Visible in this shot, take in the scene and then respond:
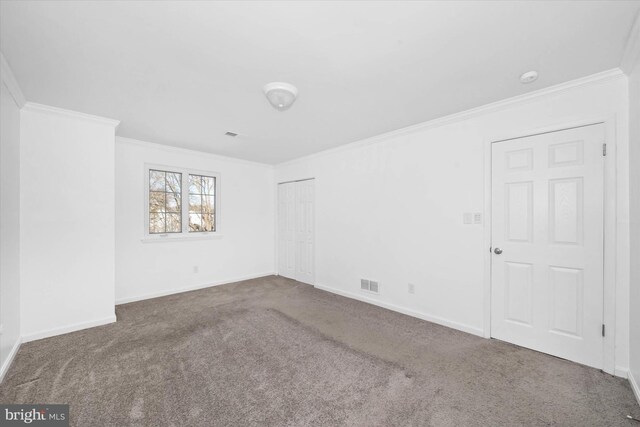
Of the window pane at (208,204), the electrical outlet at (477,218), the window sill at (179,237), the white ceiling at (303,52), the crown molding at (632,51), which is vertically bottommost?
the window sill at (179,237)

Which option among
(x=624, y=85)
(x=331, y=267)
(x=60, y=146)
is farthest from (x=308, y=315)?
(x=624, y=85)

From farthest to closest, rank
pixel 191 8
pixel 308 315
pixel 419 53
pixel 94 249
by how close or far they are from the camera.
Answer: pixel 308 315, pixel 94 249, pixel 419 53, pixel 191 8

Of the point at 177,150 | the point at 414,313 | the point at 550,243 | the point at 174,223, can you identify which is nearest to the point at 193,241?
the point at 174,223

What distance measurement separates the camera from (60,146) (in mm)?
3020

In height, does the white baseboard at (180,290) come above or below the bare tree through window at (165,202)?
below

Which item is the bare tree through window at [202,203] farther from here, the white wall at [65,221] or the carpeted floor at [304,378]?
the carpeted floor at [304,378]

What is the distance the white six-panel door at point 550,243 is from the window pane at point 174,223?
4688 mm

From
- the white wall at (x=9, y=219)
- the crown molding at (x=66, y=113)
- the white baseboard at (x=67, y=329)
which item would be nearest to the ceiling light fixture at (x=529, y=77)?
the white wall at (x=9, y=219)

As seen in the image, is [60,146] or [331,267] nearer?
[60,146]

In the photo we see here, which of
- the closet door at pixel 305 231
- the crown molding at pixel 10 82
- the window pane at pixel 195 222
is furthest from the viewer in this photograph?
the closet door at pixel 305 231

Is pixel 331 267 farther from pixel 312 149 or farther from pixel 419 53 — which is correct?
pixel 419 53

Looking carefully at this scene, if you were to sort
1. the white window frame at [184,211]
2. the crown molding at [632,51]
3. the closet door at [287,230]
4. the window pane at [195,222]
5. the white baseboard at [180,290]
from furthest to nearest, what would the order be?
the closet door at [287,230], the window pane at [195,222], the white window frame at [184,211], the white baseboard at [180,290], the crown molding at [632,51]

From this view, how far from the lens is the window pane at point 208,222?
16.5ft

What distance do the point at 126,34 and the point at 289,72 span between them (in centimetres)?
111
